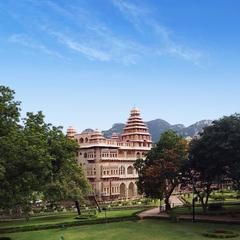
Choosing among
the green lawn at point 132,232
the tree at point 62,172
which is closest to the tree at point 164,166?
the tree at point 62,172

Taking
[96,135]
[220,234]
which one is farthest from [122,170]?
[220,234]

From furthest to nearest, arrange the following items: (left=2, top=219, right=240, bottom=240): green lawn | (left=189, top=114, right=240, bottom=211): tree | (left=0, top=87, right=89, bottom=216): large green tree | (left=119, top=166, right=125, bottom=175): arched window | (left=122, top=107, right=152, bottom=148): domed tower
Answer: (left=122, top=107, right=152, bottom=148): domed tower < (left=119, top=166, right=125, bottom=175): arched window < (left=189, top=114, right=240, bottom=211): tree < (left=2, top=219, right=240, bottom=240): green lawn < (left=0, top=87, right=89, bottom=216): large green tree

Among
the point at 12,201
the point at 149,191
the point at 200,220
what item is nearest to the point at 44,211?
the point at 149,191

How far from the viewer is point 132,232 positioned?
38.6 metres

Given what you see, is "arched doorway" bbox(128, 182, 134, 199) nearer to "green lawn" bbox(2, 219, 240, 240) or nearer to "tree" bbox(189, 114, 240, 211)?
"tree" bbox(189, 114, 240, 211)

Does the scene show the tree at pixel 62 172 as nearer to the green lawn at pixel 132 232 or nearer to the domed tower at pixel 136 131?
the green lawn at pixel 132 232

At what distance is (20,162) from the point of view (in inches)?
1321

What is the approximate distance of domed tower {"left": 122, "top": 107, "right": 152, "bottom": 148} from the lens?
99.2 metres

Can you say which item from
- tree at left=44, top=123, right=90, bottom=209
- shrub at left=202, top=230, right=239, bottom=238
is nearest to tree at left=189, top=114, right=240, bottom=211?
shrub at left=202, top=230, right=239, bottom=238

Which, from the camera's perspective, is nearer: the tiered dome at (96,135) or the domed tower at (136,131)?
the tiered dome at (96,135)

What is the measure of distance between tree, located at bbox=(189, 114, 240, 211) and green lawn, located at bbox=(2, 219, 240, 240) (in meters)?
5.53

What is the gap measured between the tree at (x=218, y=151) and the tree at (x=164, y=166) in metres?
2.99

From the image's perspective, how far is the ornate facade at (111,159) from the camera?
3442 inches

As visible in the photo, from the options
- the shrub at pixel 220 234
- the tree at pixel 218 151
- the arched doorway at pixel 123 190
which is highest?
the tree at pixel 218 151
